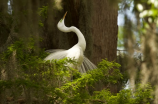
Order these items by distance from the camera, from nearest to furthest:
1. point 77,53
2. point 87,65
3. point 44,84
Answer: point 44,84, point 77,53, point 87,65

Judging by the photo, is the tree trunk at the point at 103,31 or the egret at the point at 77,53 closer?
the egret at the point at 77,53

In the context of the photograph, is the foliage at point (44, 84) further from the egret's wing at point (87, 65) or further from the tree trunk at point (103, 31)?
the tree trunk at point (103, 31)

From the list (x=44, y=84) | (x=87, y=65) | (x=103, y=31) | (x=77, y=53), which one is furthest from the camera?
(x=103, y=31)

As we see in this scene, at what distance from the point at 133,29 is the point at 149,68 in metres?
0.21

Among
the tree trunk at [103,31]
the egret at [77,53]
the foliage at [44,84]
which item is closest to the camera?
the foliage at [44,84]

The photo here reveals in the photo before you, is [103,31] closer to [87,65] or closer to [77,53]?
[87,65]

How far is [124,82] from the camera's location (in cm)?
494

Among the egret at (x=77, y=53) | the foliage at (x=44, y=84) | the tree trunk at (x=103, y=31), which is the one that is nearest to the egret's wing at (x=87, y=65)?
the egret at (x=77, y=53)

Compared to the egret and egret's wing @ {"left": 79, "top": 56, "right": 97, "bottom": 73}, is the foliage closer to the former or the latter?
the egret

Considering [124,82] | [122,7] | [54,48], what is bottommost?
[124,82]

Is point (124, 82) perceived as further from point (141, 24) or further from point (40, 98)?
point (141, 24)

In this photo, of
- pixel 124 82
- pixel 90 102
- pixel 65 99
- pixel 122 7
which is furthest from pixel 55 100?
pixel 124 82

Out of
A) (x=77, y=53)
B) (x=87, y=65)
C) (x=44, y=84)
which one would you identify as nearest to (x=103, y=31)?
(x=87, y=65)

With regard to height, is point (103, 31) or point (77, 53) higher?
point (103, 31)
